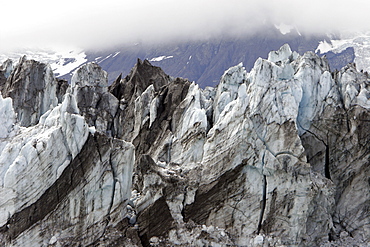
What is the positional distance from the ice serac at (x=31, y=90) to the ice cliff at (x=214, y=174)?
23.3 meters

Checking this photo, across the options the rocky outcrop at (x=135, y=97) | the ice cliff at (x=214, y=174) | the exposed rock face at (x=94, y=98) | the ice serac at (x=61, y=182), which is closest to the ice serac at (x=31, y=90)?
the exposed rock face at (x=94, y=98)

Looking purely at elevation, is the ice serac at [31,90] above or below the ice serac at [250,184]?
above

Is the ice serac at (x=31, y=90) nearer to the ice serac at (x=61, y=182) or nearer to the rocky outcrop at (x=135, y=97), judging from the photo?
the rocky outcrop at (x=135, y=97)

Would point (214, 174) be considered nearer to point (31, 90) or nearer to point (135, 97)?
point (135, 97)

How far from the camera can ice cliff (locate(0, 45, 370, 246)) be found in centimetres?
3030

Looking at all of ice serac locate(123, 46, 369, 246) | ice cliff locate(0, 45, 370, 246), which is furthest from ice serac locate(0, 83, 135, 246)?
ice serac locate(123, 46, 369, 246)

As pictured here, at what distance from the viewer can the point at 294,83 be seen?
38.8 metres

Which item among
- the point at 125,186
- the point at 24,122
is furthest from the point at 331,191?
the point at 24,122

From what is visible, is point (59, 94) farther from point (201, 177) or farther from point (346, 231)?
point (346, 231)

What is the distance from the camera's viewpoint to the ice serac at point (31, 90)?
57.4 meters

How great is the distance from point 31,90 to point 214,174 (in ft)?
121

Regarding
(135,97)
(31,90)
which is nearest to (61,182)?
(135,97)

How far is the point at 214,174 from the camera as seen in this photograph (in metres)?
34.5

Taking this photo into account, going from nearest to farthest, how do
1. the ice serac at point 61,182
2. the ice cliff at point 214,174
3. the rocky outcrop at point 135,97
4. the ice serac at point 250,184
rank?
the ice serac at point 61,182, the ice cliff at point 214,174, the ice serac at point 250,184, the rocky outcrop at point 135,97
